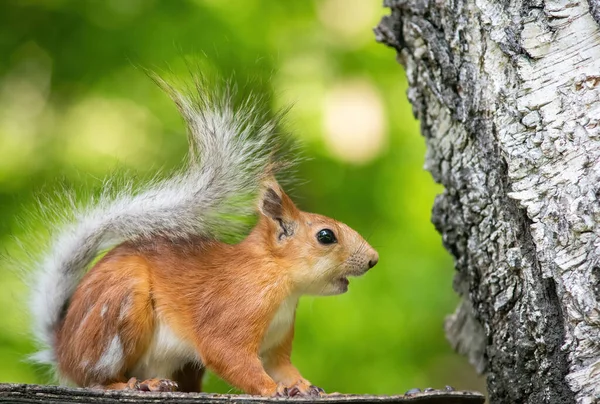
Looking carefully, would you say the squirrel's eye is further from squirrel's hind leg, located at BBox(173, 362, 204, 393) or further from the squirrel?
squirrel's hind leg, located at BBox(173, 362, 204, 393)

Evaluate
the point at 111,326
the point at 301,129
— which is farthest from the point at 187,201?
the point at 301,129

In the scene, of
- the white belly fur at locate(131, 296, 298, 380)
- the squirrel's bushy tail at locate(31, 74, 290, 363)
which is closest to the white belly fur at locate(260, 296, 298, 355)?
the white belly fur at locate(131, 296, 298, 380)

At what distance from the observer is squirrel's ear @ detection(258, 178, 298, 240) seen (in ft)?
8.03

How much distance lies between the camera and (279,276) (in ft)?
7.64

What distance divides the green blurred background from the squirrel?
1.34 m

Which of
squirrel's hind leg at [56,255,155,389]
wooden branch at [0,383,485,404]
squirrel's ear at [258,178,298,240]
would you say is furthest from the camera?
squirrel's ear at [258,178,298,240]

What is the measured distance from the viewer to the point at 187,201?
2375 millimetres

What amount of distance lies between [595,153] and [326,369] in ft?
7.35

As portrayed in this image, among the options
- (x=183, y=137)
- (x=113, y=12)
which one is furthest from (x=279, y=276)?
(x=113, y=12)

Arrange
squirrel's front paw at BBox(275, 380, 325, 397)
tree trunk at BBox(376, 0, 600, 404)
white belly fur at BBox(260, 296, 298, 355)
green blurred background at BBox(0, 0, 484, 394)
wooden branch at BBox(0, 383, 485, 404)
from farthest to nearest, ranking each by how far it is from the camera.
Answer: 1. green blurred background at BBox(0, 0, 484, 394)
2. white belly fur at BBox(260, 296, 298, 355)
3. squirrel's front paw at BBox(275, 380, 325, 397)
4. tree trunk at BBox(376, 0, 600, 404)
5. wooden branch at BBox(0, 383, 485, 404)

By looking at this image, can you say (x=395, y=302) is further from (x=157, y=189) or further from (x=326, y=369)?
(x=157, y=189)

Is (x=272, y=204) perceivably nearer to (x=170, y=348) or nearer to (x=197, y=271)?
(x=197, y=271)

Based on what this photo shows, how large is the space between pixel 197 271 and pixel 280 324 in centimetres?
30

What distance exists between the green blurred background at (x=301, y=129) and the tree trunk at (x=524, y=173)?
1.47 meters
